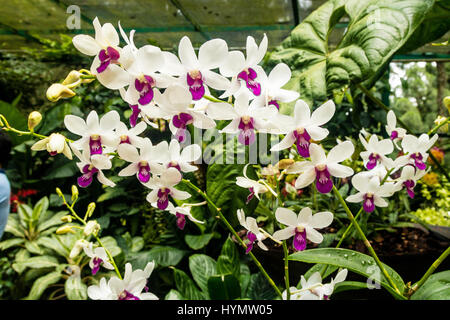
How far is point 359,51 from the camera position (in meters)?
0.51

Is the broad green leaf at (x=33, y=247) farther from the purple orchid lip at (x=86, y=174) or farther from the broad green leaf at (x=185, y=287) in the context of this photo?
the purple orchid lip at (x=86, y=174)

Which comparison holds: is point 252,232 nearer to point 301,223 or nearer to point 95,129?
point 301,223

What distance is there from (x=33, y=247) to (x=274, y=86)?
1.72m

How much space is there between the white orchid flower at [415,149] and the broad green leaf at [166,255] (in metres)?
1.08

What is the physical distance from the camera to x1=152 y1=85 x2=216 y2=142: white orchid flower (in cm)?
28

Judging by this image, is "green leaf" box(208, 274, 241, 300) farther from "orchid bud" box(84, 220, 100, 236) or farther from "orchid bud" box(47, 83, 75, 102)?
"orchid bud" box(47, 83, 75, 102)

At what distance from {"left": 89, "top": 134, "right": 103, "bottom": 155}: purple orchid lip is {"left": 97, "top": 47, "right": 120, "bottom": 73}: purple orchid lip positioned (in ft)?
0.27

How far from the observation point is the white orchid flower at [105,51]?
10.8 inches

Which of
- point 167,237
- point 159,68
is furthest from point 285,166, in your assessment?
point 167,237

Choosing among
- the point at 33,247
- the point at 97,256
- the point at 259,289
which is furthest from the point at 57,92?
the point at 33,247

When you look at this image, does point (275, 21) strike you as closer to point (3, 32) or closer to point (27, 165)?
point (27, 165)

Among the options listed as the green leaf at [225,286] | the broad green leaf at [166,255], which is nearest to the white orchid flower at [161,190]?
the green leaf at [225,286]

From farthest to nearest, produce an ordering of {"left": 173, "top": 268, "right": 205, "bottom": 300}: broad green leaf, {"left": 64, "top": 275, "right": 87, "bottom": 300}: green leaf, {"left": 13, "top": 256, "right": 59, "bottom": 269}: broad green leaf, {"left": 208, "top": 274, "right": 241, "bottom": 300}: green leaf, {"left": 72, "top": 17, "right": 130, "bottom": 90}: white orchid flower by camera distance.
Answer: {"left": 13, "top": 256, "right": 59, "bottom": 269}: broad green leaf, {"left": 64, "top": 275, "right": 87, "bottom": 300}: green leaf, {"left": 173, "top": 268, "right": 205, "bottom": 300}: broad green leaf, {"left": 208, "top": 274, "right": 241, "bottom": 300}: green leaf, {"left": 72, "top": 17, "right": 130, "bottom": 90}: white orchid flower

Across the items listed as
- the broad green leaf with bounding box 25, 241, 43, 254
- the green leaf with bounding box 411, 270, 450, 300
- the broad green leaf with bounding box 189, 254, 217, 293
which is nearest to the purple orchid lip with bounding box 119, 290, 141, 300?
the green leaf with bounding box 411, 270, 450, 300
